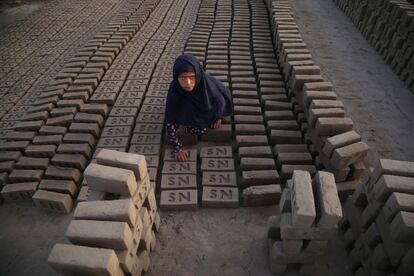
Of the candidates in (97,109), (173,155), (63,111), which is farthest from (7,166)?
(173,155)

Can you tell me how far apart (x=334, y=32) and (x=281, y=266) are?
20.5 feet

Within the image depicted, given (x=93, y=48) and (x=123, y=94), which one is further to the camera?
(x=93, y=48)

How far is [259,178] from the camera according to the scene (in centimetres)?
347

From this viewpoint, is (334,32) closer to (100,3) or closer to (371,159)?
(371,159)

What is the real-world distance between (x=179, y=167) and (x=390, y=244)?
2.25 m

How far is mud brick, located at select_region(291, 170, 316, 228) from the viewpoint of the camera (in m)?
2.16

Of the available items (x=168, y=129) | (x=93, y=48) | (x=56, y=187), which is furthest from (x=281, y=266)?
(x=93, y=48)

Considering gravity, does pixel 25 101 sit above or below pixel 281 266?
below

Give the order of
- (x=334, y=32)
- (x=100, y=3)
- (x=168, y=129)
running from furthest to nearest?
(x=100, y=3) → (x=334, y=32) → (x=168, y=129)

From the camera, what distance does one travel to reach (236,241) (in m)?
3.09

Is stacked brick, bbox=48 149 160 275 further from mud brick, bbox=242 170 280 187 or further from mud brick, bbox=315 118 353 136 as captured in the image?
mud brick, bbox=315 118 353 136

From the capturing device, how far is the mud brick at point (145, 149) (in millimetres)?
3861

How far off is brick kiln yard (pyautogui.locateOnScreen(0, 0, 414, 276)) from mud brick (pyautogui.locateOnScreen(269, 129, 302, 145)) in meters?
0.03

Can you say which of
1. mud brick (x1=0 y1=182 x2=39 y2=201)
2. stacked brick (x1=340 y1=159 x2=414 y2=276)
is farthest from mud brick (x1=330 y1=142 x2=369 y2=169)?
mud brick (x1=0 y1=182 x2=39 y2=201)
